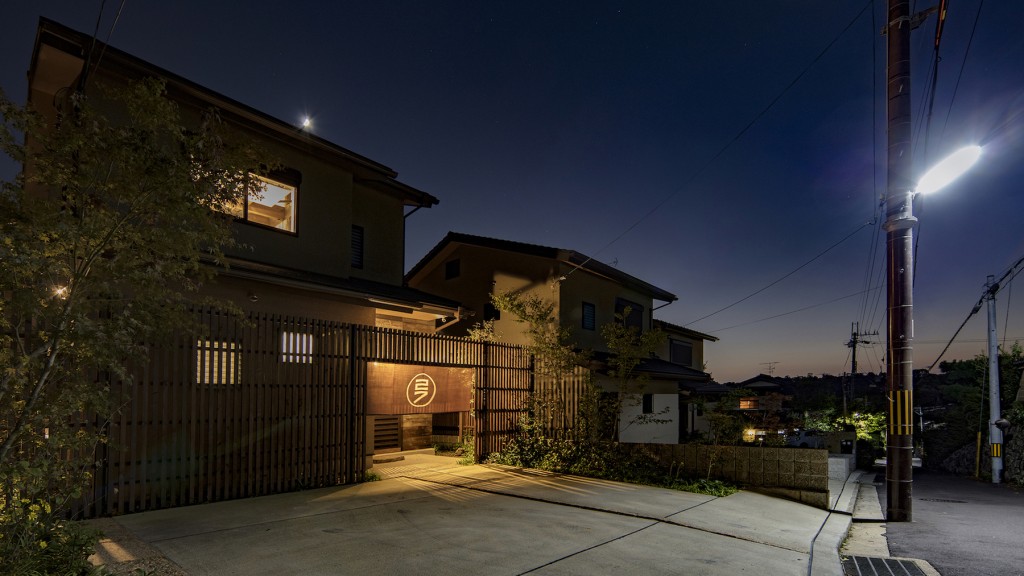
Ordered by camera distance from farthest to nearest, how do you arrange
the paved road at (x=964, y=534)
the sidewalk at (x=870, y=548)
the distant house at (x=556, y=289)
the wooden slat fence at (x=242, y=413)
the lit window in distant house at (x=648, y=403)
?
the lit window in distant house at (x=648, y=403) → the distant house at (x=556, y=289) → the wooden slat fence at (x=242, y=413) → the paved road at (x=964, y=534) → the sidewalk at (x=870, y=548)

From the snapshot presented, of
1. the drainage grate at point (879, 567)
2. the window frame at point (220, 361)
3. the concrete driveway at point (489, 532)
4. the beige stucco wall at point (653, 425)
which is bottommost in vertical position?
the beige stucco wall at point (653, 425)

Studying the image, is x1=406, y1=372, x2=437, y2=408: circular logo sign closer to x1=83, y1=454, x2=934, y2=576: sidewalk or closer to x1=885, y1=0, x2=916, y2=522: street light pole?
x1=83, y1=454, x2=934, y2=576: sidewalk

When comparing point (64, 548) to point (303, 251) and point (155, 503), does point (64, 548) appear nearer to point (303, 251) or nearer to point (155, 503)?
point (155, 503)

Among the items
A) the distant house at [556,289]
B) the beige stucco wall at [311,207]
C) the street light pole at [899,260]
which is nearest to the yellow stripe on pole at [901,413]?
the street light pole at [899,260]

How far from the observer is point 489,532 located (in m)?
6.66

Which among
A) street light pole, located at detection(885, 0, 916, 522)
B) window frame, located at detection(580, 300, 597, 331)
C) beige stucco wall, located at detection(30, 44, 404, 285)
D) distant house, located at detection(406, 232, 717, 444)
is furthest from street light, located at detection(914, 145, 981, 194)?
beige stucco wall, located at detection(30, 44, 404, 285)

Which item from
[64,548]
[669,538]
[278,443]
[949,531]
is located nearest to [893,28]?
[949,531]

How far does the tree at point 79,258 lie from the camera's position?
13.1ft

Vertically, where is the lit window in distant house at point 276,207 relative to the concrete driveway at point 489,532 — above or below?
above

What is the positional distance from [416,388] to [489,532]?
4748 millimetres

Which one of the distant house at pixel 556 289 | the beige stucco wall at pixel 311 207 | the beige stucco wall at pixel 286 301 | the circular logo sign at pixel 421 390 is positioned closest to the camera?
the beige stucco wall at pixel 311 207

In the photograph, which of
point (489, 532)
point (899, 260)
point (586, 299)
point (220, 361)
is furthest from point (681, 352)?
point (220, 361)

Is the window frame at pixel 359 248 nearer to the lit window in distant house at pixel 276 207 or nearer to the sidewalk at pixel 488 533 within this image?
the lit window in distant house at pixel 276 207

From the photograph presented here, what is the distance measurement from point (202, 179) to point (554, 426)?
956 cm
